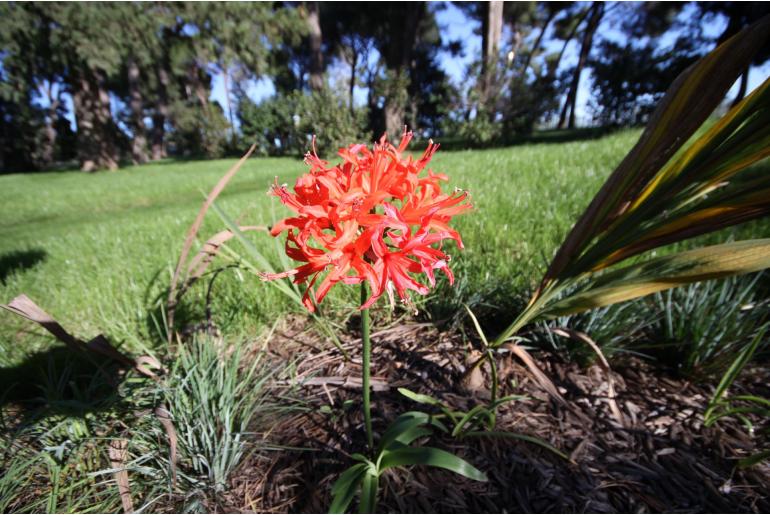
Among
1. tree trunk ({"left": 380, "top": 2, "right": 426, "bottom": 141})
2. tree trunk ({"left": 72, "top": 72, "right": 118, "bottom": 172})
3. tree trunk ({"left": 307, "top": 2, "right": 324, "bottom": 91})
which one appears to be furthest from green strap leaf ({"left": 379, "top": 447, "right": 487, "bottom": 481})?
tree trunk ({"left": 72, "top": 72, "right": 118, "bottom": 172})

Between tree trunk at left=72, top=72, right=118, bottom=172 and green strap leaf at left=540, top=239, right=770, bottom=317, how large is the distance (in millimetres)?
21242

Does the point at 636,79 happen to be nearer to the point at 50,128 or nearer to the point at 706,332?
the point at 706,332

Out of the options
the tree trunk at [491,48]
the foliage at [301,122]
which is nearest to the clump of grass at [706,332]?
the foliage at [301,122]

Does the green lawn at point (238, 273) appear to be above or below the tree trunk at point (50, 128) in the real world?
A: below

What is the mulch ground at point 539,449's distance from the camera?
1.00m

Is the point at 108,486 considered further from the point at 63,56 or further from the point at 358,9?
the point at 358,9

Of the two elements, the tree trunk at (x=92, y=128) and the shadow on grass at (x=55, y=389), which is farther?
the tree trunk at (x=92, y=128)

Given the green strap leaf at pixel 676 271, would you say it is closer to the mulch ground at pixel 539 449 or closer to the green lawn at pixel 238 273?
the mulch ground at pixel 539 449

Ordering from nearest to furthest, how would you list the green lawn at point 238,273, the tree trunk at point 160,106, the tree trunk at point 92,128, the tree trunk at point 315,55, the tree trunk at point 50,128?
the green lawn at point 238,273
the tree trunk at point 92,128
the tree trunk at point 315,55
the tree trunk at point 160,106
the tree trunk at point 50,128

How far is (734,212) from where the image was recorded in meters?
0.90

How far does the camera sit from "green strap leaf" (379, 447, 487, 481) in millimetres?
809

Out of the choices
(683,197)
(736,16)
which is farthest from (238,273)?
(736,16)

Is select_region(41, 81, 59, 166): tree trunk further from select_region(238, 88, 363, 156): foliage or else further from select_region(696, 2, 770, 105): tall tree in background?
select_region(696, 2, 770, 105): tall tree in background

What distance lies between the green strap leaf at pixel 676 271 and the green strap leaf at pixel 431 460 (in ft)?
1.92
